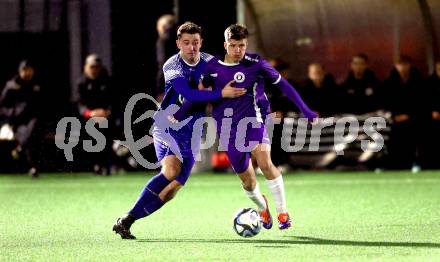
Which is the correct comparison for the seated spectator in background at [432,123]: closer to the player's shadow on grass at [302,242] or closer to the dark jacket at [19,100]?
the dark jacket at [19,100]

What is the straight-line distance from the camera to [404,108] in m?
16.2

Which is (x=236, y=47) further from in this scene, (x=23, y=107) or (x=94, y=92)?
(x=23, y=107)

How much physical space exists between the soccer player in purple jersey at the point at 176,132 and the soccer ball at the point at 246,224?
0.56 metres

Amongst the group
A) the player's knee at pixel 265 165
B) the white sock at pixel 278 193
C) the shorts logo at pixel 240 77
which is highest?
the shorts logo at pixel 240 77

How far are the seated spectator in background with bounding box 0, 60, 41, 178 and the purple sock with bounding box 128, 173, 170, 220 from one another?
25.7ft

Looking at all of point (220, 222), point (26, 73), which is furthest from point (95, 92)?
point (220, 222)

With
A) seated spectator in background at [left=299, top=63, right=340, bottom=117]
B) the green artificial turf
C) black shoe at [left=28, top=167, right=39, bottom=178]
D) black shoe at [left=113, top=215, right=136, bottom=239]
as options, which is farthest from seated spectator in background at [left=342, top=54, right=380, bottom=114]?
black shoe at [left=113, top=215, right=136, bottom=239]

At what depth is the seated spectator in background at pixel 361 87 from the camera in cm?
1577

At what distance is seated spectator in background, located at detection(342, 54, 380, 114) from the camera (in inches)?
621

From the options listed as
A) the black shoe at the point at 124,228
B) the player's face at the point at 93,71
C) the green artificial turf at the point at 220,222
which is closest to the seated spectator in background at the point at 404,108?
the green artificial turf at the point at 220,222

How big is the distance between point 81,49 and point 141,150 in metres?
2.48

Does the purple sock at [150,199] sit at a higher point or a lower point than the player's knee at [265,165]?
lower

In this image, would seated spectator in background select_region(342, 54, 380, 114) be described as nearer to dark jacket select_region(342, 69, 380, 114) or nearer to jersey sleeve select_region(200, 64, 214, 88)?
dark jacket select_region(342, 69, 380, 114)

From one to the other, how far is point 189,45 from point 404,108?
844 cm
